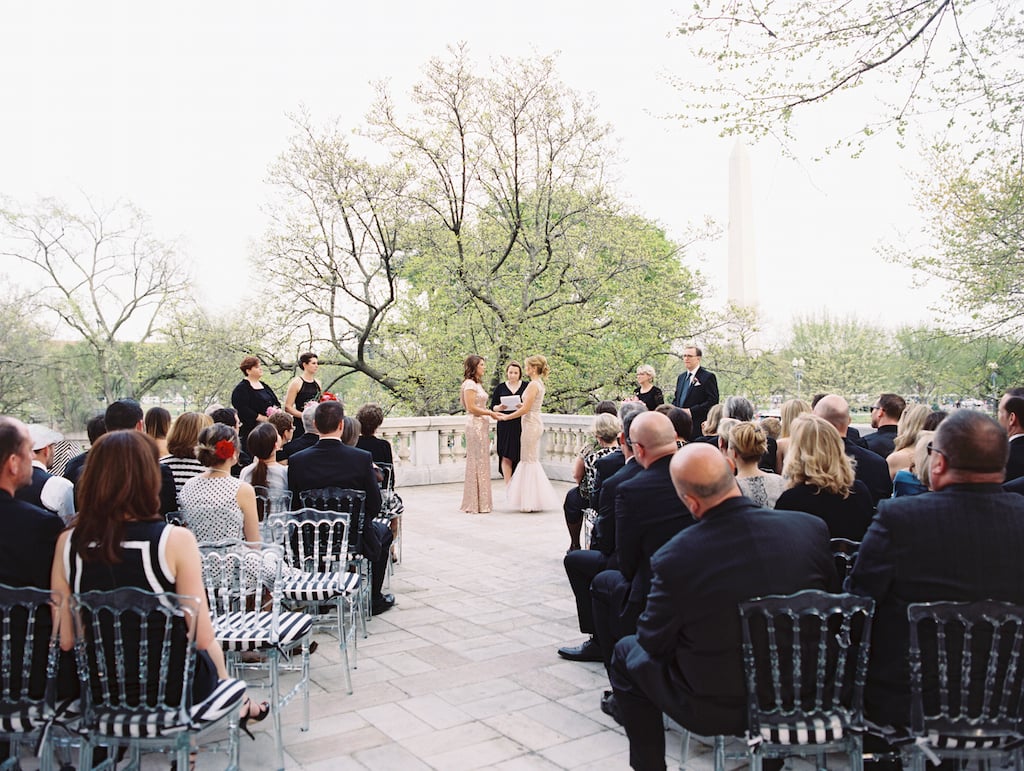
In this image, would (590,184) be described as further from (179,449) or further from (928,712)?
(928,712)

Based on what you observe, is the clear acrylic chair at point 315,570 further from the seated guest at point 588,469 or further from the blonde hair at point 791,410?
the blonde hair at point 791,410

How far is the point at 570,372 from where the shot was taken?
57.2 ft

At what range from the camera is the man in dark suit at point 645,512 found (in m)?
3.52

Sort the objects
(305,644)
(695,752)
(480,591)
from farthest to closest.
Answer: (480,591) < (305,644) < (695,752)

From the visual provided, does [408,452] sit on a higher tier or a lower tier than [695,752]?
higher

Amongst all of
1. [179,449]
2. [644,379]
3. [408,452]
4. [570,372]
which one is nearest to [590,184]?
[570,372]

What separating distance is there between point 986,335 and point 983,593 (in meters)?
13.1

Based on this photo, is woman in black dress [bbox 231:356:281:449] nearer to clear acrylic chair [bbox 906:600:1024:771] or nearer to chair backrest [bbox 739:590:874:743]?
chair backrest [bbox 739:590:874:743]

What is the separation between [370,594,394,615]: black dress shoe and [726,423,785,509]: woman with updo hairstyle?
3.00 m

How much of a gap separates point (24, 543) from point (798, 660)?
9.05ft

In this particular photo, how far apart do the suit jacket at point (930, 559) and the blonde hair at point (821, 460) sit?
1042 millimetres

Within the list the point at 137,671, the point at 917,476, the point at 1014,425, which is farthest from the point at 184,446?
the point at 1014,425

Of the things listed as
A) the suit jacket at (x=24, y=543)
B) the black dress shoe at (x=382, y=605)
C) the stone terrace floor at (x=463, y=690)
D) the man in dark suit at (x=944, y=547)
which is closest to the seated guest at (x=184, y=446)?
the stone terrace floor at (x=463, y=690)

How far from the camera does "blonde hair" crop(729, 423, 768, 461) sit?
4410 mm
